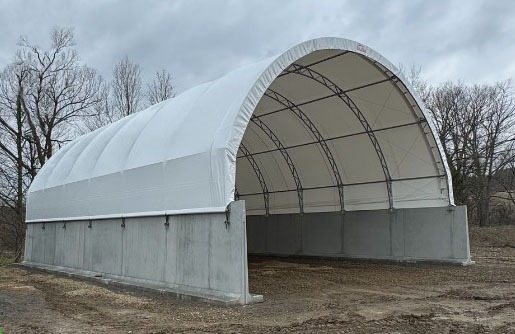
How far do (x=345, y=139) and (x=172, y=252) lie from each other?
10.6 meters

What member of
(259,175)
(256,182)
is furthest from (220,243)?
(256,182)

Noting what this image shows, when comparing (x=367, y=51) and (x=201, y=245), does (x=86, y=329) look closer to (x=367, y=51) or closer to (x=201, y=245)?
(x=201, y=245)

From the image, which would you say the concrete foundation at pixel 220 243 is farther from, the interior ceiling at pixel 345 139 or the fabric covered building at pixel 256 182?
the interior ceiling at pixel 345 139

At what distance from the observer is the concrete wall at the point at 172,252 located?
439 inches

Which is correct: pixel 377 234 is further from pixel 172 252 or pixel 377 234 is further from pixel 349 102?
pixel 172 252

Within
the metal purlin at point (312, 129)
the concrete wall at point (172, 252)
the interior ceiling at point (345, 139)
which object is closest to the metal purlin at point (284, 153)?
the interior ceiling at point (345, 139)

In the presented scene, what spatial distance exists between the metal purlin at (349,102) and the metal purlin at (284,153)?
16.8 ft

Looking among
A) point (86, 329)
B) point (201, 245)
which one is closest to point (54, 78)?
point (201, 245)

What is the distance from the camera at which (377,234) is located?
824 inches

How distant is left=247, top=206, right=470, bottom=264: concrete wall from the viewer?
61.2 feet

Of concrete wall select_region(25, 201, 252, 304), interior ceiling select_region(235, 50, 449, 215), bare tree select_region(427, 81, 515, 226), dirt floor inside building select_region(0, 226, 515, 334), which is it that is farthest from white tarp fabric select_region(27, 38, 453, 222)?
bare tree select_region(427, 81, 515, 226)

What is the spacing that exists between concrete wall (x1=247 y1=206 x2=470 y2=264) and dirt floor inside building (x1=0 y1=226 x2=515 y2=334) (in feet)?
4.35

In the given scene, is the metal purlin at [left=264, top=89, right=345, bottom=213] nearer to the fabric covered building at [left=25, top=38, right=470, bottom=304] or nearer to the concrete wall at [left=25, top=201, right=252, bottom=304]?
the fabric covered building at [left=25, top=38, right=470, bottom=304]

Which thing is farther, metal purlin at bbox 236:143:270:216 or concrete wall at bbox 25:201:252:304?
metal purlin at bbox 236:143:270:216
